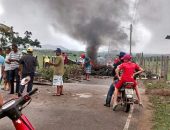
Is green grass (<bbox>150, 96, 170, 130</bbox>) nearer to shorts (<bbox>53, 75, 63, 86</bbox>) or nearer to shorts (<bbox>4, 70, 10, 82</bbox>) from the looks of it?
shorts (<bbox>53, 75, 63, 86</bbox>)

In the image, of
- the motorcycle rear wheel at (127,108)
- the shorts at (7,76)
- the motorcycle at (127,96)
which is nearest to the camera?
the motorcycle at (127,96)

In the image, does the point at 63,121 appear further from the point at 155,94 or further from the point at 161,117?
the point at 155,94

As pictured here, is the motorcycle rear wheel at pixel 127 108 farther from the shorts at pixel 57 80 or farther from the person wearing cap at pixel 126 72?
the shorts at pixel 57 80

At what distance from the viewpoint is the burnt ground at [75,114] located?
10172mm

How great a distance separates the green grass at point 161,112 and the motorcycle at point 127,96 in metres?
0.74

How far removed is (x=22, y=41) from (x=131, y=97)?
27383 mm

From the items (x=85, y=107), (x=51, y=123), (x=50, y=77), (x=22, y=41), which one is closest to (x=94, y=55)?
(x=22, y=41)

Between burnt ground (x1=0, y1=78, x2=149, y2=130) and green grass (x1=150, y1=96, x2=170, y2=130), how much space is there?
1.05 ft

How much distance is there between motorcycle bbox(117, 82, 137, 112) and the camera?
1230 cm

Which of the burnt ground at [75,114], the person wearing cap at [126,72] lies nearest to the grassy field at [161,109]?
the burnt ground at [75,114]

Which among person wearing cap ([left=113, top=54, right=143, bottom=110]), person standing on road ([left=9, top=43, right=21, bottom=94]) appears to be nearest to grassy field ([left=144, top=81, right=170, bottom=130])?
person wearing cap ([left=113, top=54, right=143, bottom=110])

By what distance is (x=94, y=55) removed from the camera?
143 feet

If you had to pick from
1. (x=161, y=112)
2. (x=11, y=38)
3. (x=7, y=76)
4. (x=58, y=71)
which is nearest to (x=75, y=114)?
(x=161, y=112)

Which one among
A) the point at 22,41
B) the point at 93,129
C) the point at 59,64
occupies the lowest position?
the point at 93,129
